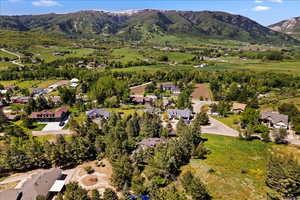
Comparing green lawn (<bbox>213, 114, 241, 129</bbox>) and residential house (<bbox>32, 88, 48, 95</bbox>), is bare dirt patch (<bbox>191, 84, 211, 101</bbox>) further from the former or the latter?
residential house (<bbox>32, 88, 48, 95</bbox>)

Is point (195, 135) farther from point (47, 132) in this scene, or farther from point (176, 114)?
point (47, 132)

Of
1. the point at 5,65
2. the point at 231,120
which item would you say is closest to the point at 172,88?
the point at 231,120

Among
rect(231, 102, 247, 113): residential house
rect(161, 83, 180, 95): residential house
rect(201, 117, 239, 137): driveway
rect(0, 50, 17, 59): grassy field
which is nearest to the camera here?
rect(201, 117, 239, 137): driveway

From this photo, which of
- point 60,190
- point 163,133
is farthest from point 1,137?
point 163,133

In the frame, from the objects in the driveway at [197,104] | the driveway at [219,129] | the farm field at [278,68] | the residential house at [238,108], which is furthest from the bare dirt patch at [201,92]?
the farm field at [278,68]

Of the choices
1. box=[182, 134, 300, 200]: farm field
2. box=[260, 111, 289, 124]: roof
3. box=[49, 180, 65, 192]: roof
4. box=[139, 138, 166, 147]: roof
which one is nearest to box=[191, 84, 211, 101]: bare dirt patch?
box=[260, 111, 289, 124]: roof

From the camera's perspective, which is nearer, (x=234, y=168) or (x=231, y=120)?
(x=234, y=168)

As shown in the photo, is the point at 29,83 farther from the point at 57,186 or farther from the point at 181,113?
the point at 57,186
